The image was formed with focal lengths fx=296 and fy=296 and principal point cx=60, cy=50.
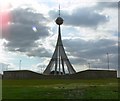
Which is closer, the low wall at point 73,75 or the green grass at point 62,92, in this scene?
the green grass at point 62,92

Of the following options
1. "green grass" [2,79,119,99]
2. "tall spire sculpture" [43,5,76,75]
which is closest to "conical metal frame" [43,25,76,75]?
"tall spire sculpture" [43,5,76,75]

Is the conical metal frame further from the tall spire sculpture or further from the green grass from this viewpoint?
the green grass

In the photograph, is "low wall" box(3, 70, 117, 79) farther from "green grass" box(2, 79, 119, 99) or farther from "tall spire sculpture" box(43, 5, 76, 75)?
"green grass" box(2, 79, 119, 99)

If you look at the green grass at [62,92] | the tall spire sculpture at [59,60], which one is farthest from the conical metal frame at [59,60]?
the green grass at [62,92]

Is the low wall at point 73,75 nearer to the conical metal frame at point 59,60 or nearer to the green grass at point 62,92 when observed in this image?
the conical metal frame at point 59,60

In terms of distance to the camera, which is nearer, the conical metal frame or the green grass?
the green grass

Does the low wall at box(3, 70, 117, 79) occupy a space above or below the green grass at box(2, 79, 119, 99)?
above

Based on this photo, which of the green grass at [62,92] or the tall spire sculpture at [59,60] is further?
the tall spire sculpture at [59,60]

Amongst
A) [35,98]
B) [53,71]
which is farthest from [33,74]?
[35,98]

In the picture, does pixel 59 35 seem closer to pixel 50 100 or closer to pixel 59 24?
pixel 59 24

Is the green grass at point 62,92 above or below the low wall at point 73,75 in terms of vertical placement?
below

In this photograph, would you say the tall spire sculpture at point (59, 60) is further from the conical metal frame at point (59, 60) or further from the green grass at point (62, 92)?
the green grass at point (62, 92)

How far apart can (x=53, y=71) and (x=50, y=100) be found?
86.3 m

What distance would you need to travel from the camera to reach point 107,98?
20172 mm
